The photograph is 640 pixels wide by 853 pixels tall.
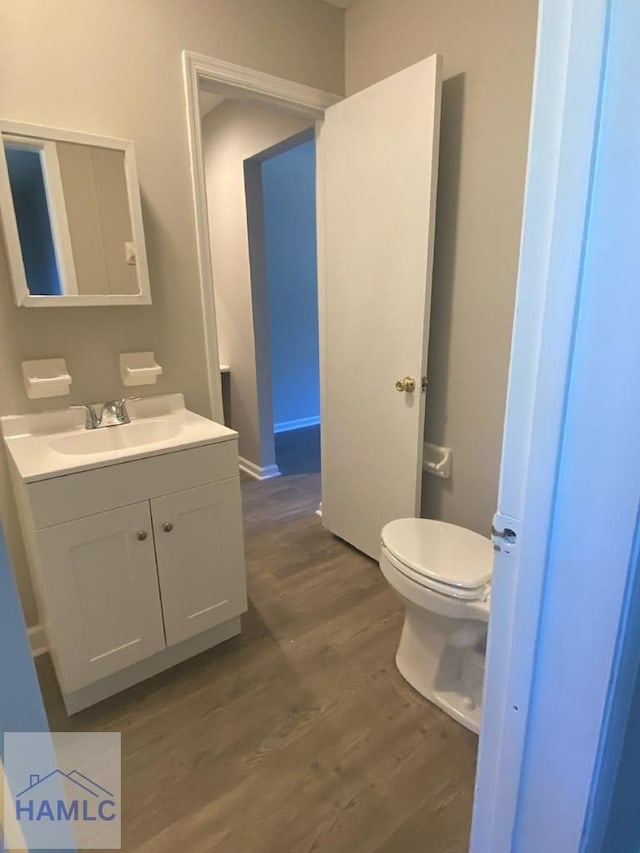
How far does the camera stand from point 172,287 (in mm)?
1810

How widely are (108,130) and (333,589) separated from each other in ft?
6.30

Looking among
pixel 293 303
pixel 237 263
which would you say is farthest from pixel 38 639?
pixel 293 303

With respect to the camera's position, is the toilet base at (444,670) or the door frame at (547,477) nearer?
the door frame at (547,477)

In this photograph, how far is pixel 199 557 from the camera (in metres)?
1.58

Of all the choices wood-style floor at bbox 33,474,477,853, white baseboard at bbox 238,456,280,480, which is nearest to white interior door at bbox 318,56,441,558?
wood-style floor at bbox 33,474,477,853

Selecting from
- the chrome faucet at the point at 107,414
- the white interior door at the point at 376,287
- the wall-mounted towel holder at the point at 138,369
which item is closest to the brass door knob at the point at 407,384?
the white interior door at the point at 376,287

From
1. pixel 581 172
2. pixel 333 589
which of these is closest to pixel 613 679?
pixel 581 172

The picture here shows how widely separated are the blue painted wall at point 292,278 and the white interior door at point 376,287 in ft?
6.41

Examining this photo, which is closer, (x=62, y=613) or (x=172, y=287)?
(x=62, y=613)

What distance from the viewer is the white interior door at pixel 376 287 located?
1.72 m

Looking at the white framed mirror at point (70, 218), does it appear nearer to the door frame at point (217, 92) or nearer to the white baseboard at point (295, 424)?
the door frame at point (217, 92)

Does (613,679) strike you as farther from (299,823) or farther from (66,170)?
(66,170)

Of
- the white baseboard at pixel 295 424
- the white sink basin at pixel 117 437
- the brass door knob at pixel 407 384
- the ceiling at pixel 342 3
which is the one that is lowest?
the white baseboard at pixel 295 424

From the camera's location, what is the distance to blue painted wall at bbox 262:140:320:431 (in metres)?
4.00
